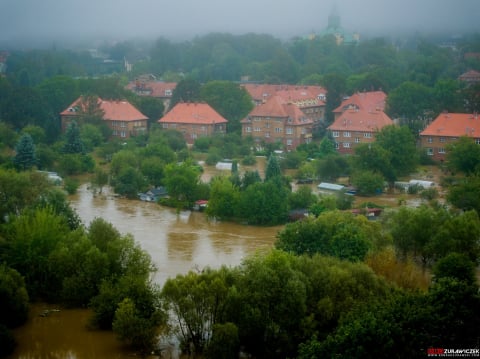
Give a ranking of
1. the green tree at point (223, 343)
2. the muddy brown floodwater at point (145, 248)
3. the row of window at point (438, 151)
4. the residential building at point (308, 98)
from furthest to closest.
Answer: the residential building at point (308, 98) < the row of window at point (438, 151) < the muddy brown floodwater at point (145, 248) < the green tree at point (223, 343)

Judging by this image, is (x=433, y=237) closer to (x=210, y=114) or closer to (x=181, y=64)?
(x=210, y=114)

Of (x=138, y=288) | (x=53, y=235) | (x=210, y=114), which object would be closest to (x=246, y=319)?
(x=138, y=288)

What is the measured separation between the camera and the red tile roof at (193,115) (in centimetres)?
2625

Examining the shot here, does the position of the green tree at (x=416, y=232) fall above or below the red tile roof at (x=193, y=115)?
below

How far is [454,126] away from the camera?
23.0 m

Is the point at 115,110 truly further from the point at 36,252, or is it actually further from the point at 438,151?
the point at 36,252

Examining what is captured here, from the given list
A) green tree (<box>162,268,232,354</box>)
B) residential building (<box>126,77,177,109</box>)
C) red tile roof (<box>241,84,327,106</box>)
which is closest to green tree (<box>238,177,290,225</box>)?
green tree (<box>162,268,232,354</box>)

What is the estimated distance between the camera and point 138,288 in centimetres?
998

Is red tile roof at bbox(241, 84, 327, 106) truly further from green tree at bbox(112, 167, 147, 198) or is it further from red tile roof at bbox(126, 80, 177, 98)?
green tree at bbox(112, 167, 147, 198)

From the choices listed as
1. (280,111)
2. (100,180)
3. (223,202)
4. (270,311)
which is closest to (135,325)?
(270,311)

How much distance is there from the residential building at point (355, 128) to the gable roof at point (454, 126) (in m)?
1.30

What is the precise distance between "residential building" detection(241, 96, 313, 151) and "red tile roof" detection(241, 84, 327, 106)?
2.54 meters

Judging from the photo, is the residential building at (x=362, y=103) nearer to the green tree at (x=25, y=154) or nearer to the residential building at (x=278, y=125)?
the residential building at (x=278, y=125)

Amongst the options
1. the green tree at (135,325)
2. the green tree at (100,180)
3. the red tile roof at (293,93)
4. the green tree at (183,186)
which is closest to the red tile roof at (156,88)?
the red tile roof at (293,93)
